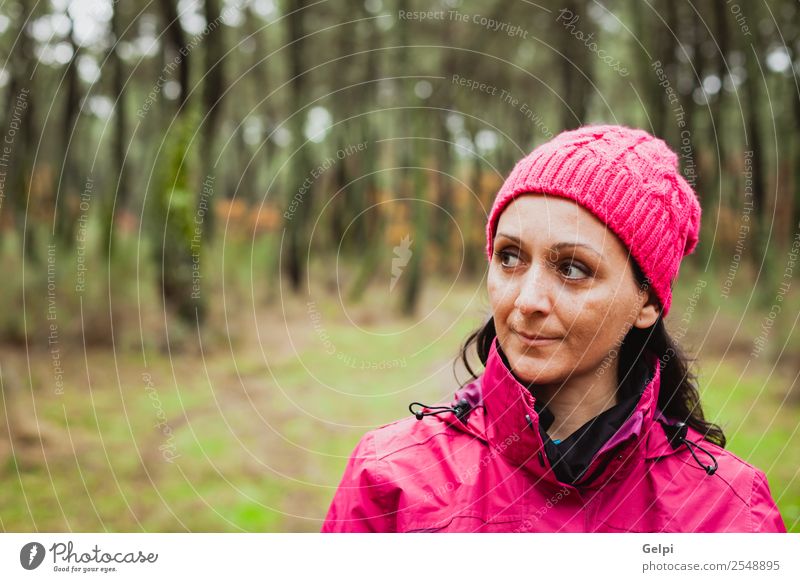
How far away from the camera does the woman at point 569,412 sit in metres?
1.54

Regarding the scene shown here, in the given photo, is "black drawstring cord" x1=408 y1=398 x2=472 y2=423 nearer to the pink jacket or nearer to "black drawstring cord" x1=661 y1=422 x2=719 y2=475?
the pink jacket

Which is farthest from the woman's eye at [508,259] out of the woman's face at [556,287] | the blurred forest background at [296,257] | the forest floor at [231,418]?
the forest floor at [231,418]

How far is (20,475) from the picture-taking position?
13.9 feet

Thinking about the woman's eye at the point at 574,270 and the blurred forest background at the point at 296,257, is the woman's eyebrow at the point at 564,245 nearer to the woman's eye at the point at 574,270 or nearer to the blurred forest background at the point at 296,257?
the woman's eye at the point at 574,270

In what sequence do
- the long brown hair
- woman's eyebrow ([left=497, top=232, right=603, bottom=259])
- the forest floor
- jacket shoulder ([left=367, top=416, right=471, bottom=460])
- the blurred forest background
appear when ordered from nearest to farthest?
woman's eyebrow ([left=497, top=232, right=603, bottom=259]), jacket shoulder ([left=367, top=416, right=471, bottom=460]), the long brown hair, the forest floor, the blurred forest background

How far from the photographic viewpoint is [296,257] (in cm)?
1071

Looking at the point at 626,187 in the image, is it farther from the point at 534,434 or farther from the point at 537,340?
the point at 534,434

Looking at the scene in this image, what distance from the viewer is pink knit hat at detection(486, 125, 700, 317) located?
1.55m

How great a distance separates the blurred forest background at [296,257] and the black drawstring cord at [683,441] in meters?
0.53

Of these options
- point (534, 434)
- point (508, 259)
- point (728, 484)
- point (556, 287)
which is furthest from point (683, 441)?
point (508, 259)

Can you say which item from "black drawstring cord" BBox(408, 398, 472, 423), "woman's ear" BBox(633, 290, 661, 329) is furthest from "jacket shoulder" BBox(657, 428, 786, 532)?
"black drawstring cord" BBox(408, 398, 472, 423)

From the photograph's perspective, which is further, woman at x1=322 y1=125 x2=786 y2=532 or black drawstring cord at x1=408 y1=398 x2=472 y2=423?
black drawstring cord at x1=408 y1=398 x2=472 y2=423
